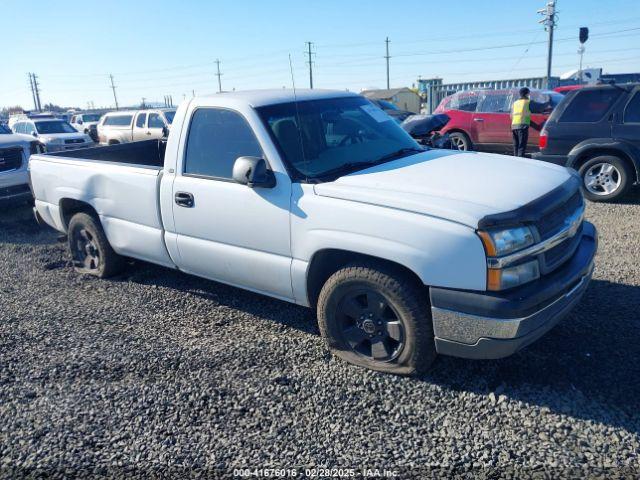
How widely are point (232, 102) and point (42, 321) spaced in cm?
261

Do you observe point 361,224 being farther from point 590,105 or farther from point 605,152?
point 590,105

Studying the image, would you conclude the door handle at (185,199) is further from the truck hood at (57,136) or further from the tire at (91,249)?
the truck hood at (57,136)

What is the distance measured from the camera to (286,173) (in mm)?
3545

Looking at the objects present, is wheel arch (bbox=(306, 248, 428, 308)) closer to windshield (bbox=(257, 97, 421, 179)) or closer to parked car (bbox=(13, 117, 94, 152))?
windshield (bbox=(257, 97, 421, 179))

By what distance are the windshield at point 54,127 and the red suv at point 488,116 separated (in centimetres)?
1354

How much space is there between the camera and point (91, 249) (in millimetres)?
5527

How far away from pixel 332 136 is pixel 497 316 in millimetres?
1962

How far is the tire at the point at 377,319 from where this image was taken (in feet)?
10.2

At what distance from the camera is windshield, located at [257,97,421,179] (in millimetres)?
3695

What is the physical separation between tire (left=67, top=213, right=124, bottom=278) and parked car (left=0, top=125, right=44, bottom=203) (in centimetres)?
365

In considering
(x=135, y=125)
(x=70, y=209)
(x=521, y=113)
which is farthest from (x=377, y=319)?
(x=135, y=125)

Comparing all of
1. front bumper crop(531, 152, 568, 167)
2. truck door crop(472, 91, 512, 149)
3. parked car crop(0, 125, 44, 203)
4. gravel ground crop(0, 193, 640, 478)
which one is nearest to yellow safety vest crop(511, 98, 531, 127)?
truck door crop(472, 91, 512, 149)

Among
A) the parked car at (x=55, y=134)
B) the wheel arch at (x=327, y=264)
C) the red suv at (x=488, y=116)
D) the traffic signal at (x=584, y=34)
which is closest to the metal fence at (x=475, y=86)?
the traffic signal at (x=584, y=34)

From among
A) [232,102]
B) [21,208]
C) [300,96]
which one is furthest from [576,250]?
[21,208]
